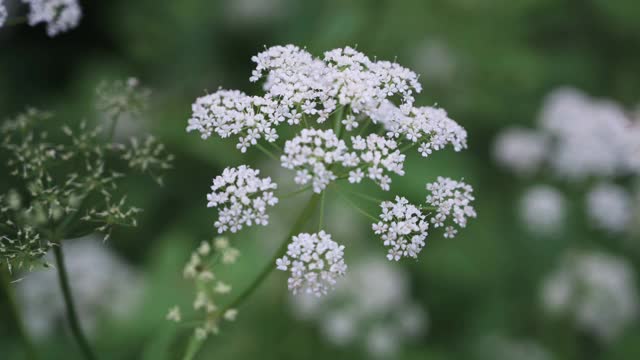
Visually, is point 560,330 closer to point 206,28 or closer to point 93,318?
point 93,318

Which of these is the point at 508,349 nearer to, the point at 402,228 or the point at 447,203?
the point at 447,203

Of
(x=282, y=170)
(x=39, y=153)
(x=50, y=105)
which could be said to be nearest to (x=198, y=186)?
(x=282, y=170)

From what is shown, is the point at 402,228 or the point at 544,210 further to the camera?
the point at 544,210

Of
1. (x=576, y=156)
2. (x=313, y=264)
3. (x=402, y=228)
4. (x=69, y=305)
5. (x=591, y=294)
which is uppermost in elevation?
(x=576, y=156)

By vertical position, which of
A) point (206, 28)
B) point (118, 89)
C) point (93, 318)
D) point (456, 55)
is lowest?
point (93, 318)

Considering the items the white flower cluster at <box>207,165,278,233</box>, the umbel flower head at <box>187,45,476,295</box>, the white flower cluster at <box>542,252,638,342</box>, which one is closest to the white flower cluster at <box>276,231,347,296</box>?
the umbel flower head at <box>187,45,476,295</box>

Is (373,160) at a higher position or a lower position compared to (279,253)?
higher

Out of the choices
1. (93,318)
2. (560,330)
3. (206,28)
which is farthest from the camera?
(206,28)

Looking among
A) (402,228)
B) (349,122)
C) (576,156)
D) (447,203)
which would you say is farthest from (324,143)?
(576,156)

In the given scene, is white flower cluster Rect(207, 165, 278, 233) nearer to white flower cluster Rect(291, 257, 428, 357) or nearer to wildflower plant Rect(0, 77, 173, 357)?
wildflower plant Rect(0, 77, 173, 357)
